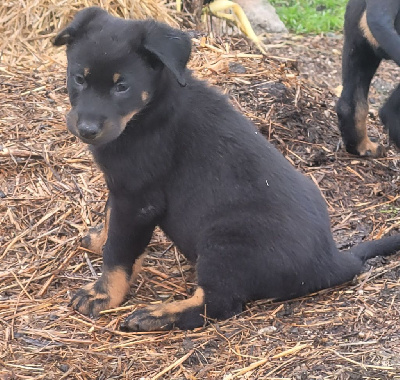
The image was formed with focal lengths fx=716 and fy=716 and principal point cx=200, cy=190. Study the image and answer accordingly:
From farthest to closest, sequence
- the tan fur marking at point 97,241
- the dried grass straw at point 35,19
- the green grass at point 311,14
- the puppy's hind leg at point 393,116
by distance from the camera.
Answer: the green grass at point 311,14 → the dried grass straw at point 35,19 → the puppy's hind leg at point 393,116 → the tan fur marking at point 97,241

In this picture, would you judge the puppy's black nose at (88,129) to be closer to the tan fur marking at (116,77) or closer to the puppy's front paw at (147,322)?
the tan fur marking at (116,77)

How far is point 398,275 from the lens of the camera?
13.8 feet

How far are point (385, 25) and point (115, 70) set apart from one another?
8.75 ft

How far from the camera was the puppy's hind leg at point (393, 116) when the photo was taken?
5770 mm

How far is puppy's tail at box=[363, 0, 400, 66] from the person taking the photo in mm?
5316

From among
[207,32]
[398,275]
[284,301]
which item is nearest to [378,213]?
[398,275]

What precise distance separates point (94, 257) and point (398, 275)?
73.1 inches

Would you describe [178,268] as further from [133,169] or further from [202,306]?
[133,169]

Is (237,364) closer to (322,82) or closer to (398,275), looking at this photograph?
(398,275)

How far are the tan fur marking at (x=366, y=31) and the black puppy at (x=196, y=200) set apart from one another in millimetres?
2041

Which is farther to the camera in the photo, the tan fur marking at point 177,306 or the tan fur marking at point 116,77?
the tan fur marking at point 177,306

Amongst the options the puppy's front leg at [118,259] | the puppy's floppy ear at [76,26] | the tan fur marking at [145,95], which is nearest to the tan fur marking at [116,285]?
the puppy's front leg at [118,259]

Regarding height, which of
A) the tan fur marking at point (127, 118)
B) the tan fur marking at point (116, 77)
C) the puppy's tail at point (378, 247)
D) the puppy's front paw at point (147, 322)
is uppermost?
the tan fur marking at point (116, 77)

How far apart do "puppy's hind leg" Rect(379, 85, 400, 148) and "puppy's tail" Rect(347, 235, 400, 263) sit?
5.67ft
